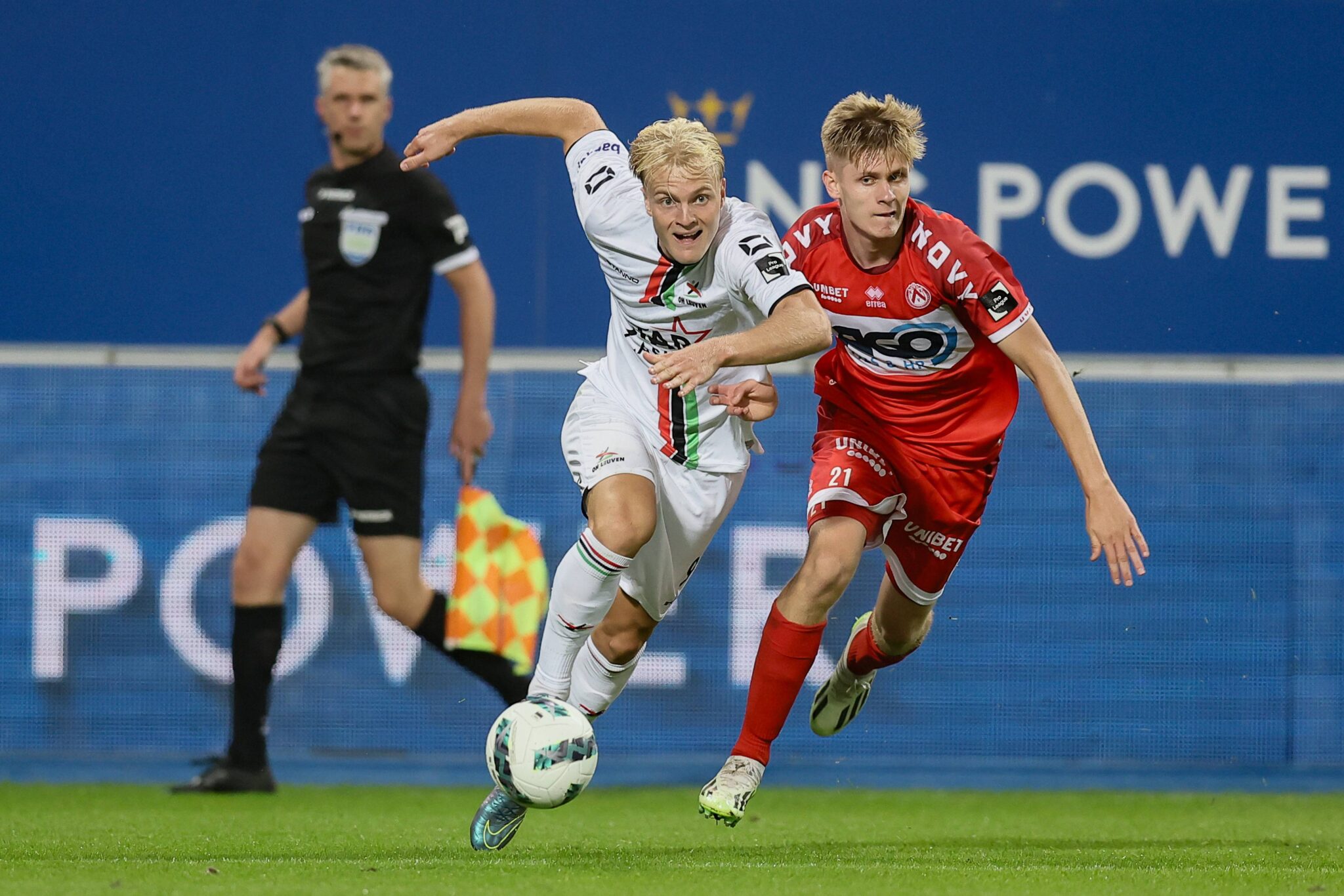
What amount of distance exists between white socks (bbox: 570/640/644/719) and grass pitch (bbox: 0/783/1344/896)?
39cm

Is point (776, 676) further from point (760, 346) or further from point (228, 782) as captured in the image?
point (228, 782)

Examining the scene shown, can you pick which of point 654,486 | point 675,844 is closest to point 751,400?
point 654,486

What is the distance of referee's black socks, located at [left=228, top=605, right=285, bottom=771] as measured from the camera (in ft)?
20.9

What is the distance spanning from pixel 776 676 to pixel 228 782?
8.34 ft

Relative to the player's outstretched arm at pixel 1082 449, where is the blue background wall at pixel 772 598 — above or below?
below

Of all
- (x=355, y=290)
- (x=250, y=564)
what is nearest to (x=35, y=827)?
(x=250, y=564)

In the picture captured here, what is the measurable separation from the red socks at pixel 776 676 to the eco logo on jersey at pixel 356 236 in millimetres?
2569

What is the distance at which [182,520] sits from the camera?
693 centimetres

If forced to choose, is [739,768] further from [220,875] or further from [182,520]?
[182,520]

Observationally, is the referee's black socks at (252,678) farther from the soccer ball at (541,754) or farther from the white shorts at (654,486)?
the soccer ball at (541,754)

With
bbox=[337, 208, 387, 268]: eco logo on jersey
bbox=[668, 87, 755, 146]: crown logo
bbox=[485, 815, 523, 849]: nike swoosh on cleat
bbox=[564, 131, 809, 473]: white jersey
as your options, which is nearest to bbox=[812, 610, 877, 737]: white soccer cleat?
bbox=[564, 131, 809, 473]: white jersey

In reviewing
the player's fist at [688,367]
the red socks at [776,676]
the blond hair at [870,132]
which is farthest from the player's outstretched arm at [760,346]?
the red socks at [776,676]

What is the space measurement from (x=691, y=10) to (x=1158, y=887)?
4.82 m

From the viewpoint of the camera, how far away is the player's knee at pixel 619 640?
4.94m
